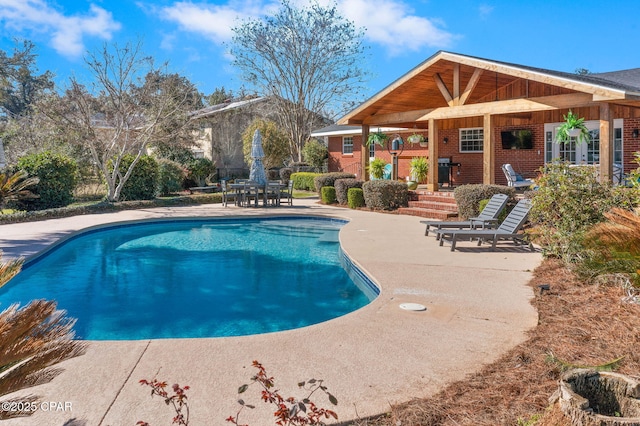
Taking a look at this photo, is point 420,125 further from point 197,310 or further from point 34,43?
point 34,43

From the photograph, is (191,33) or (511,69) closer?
(511,69)

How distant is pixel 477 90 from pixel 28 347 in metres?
17.9

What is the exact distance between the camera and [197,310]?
7.21m

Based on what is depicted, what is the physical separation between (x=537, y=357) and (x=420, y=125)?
57.8 ft

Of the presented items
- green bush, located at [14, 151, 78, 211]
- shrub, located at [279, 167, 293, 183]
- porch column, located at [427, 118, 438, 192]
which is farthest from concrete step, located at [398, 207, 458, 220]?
shrub, located at [279, 167, 293, 183]

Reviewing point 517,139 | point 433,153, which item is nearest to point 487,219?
point 433,153

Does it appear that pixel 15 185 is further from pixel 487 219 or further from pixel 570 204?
pixel 570 204

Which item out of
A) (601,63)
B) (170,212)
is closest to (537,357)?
(170,212)

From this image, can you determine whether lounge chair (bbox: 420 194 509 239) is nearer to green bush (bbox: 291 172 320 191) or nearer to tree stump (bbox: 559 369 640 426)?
tree stump (bbox: 559 369 640 426)

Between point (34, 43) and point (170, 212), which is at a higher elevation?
point (34, 43)

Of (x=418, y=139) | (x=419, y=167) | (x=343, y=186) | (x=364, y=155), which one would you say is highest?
(x=418, y=139)

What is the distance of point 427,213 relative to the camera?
15.0 m

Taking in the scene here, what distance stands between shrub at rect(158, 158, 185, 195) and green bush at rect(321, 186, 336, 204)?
23.4ft

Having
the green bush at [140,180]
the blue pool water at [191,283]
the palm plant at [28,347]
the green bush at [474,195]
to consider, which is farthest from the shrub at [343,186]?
the palm plant at [28,347]
